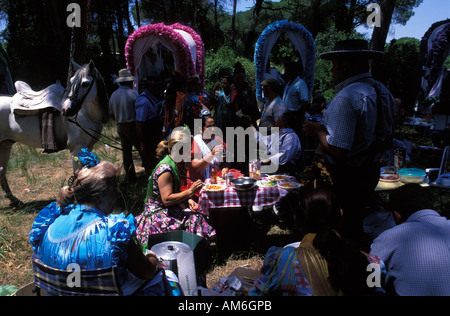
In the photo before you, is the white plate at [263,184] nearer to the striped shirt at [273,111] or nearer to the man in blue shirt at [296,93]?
the striped shirt at [273,111]

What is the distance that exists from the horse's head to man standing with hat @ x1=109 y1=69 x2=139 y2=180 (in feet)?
2.45

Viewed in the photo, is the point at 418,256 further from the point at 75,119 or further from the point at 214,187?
the point at 75,119

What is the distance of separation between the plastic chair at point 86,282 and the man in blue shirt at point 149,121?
3.98m

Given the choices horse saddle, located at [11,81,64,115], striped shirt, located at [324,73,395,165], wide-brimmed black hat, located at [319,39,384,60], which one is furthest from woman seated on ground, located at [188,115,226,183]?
horse saddle, located at [11,81,64,115]

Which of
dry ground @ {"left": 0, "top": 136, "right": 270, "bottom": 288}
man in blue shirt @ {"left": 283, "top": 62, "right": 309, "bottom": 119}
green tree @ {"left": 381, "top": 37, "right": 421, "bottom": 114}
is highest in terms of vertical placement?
green tree @ {"left": 381, "top": 37, "right": 421, "bottom": 114}

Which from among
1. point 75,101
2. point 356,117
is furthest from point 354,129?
point 75,101

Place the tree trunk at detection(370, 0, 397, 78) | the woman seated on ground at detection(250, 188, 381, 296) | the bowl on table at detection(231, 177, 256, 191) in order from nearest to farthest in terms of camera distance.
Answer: the woman seated on ground at detection(250, 188, 381, 296) < the bowl on table at detection(231, 177, 256, 191) < the tree trunk at detection(370, 0, 397, 78)

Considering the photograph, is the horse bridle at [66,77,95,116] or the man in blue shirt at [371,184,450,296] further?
the horse bridle at [66,77,95,116]

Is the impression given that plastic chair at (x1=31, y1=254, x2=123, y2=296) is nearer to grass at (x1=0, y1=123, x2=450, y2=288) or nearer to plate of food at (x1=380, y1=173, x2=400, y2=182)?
grass at (x1=0, y1=123, x2=450, y2=288)

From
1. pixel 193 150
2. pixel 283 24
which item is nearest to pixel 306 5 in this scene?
pixel 283 24

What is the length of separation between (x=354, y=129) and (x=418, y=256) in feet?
3.62

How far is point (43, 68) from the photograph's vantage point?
20.0 m

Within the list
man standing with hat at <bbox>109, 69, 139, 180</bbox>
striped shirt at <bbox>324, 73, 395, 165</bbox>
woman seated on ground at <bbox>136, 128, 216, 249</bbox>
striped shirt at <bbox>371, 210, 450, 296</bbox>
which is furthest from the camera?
man standing with hat at <bbox>109, 69, 139, 180</bbox>

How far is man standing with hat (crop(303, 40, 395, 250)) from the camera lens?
2539 mm
